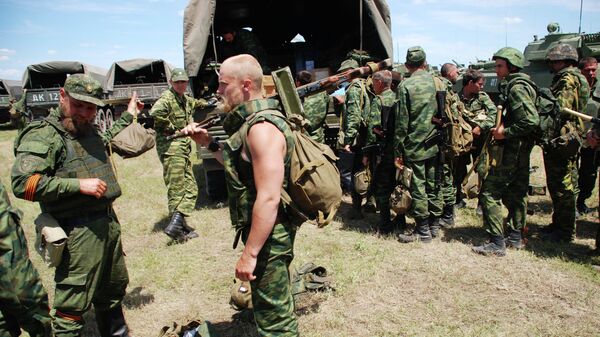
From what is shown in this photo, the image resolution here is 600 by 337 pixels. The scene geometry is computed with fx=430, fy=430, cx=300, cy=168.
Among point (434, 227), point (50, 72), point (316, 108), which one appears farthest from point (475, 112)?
point (50, 72)

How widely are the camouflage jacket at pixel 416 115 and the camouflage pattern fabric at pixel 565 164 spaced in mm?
1384

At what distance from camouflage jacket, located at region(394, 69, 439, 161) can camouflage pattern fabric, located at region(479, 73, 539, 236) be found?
70 cm

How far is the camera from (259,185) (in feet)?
7.04

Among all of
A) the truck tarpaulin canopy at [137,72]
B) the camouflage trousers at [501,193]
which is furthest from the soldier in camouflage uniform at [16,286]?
the truck tarpaulin canopy at [137,72]

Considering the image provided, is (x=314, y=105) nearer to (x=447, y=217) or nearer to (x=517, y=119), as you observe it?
(x=447, y=217)

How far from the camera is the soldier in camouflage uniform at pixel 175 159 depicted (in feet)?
17.3

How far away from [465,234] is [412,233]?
0.73 metres

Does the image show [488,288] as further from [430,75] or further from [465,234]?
[430,75]

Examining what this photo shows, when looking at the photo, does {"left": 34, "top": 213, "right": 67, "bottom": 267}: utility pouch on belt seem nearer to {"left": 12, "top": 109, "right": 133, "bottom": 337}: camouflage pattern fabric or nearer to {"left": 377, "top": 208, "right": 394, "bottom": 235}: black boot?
{"left": 12, "top": 109, "right": 133, "bottom": 337}: camouflage pattern fabric

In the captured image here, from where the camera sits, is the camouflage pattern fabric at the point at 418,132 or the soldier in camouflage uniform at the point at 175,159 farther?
the soldier in camouflage uniform at the point at 175,159

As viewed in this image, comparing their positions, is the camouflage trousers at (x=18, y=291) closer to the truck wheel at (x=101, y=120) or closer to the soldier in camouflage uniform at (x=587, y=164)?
the soldier in camouflage uniform at (x=587, y=164)

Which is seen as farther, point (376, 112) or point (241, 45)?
point (241, 45)

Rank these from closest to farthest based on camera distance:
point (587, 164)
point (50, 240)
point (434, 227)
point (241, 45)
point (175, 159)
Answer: point (50, 240), point (434, 227), point (175, 159), point (587, 164), point (241, 45)

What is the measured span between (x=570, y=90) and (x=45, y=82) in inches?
724
